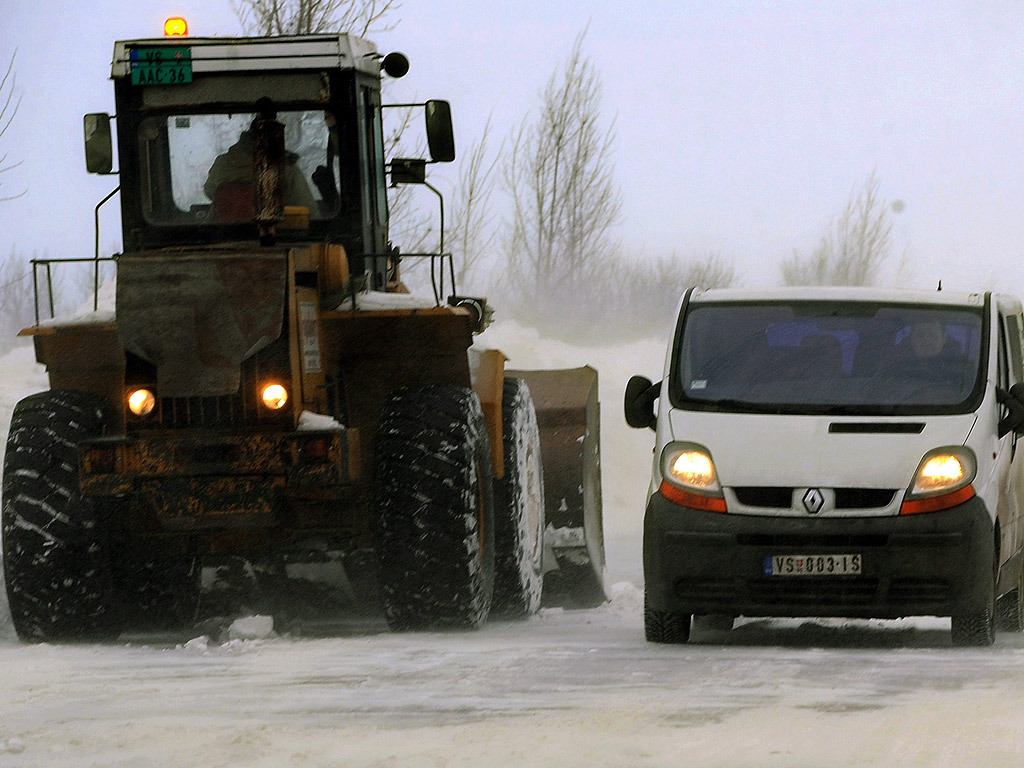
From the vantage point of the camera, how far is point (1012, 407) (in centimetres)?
938

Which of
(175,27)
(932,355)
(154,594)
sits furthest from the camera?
(175,27)

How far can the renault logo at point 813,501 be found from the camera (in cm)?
893

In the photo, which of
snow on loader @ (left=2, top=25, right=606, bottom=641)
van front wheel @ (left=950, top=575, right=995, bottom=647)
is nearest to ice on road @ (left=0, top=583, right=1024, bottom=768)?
van front wheel @ (left=950, top=575, right=995, bottom=647)

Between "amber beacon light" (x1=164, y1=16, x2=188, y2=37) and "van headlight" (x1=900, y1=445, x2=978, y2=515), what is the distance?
15.4ft

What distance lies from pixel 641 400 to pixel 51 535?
9.93 ft

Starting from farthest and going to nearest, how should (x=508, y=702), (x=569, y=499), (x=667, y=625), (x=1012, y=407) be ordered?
(x=569, y=499)
(x=1012, y=407)
(x=667, y=625)
(x=508, y=702)

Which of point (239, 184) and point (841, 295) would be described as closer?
point (841, 295)

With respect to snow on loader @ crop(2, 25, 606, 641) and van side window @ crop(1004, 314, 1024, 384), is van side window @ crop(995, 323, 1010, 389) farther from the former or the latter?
snow on loader @ crop(2, 25, 606, 641)

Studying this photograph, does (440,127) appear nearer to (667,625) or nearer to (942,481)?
(667,625)

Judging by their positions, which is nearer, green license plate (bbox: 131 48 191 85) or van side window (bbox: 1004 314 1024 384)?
→ van side window (bbox: 1004 314 1024 384)

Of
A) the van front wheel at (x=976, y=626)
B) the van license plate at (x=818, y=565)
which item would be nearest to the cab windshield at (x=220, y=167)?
the van license plate at (x=818, y=565)

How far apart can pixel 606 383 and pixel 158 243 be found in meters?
18.4

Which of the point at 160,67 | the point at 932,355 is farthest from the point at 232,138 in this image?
the point at 932,355

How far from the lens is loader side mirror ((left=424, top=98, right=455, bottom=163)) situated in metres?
10.2
